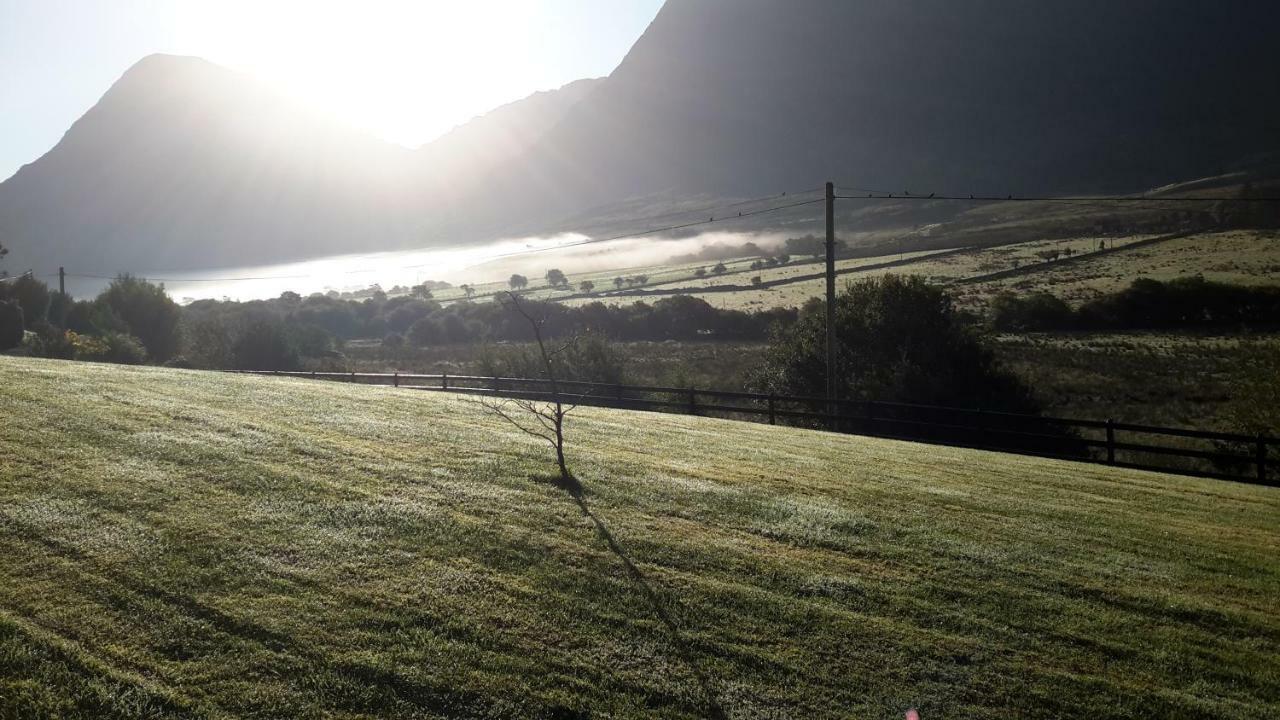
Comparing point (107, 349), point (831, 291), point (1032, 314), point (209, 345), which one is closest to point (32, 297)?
point (209, 345)

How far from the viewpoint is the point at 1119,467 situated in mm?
21859

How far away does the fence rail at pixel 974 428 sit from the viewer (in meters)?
21.5

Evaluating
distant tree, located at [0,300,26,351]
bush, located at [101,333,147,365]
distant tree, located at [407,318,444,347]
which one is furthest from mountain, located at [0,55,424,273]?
distant tree, located at [0,300,26,351]

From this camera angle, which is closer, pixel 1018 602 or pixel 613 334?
pixel 1018 602

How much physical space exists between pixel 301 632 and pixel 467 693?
1.60m

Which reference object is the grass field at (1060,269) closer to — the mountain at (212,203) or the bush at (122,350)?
the bush at (122,350)

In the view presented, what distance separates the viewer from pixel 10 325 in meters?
48.9

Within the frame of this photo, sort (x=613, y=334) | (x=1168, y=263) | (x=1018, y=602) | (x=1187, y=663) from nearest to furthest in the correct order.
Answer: (x=1187, y=663)
(x=1018, y=602)
(x=1168, y=263)
(x=613, y=334)

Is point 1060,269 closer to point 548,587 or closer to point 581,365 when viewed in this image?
point 581,365

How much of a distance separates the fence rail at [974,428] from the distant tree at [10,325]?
27795 mm

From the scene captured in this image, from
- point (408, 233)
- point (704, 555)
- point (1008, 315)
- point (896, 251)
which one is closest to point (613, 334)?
point (1008, 315)

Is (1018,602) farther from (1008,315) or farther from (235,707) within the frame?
(1008,315)

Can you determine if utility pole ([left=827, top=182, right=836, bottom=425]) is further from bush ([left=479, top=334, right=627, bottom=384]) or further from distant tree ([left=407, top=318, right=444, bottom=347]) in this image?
distant tree ([left=407, top=318, right=444, bottom=347])

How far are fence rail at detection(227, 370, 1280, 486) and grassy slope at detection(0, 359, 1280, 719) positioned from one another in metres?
8.12
